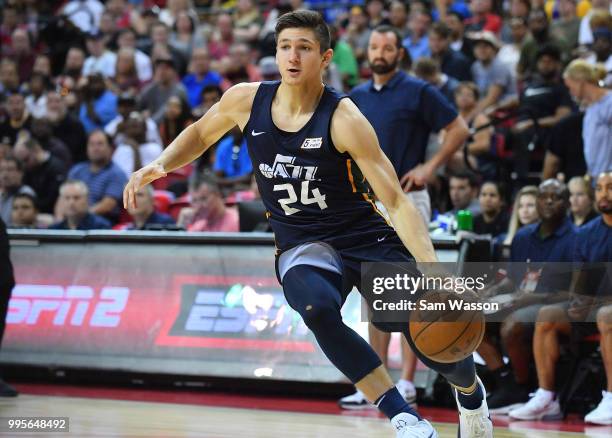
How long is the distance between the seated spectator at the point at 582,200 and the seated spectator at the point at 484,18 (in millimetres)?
6173

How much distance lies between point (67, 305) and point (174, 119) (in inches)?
219

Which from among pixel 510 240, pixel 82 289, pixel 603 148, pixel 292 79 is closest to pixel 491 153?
pixel 603 148

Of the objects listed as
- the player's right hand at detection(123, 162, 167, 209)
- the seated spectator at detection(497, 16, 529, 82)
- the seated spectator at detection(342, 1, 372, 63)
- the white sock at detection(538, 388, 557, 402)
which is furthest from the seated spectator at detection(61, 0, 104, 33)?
the player's right hand at detection(123, 162, 167, 209)

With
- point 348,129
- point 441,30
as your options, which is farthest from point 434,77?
point 348,129

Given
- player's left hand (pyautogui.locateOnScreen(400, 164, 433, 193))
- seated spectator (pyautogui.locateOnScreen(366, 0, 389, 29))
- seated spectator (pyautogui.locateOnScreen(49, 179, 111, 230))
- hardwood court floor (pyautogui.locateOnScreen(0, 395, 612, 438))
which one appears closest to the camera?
hardwood court floor (pyautogui.locateOnScreen(0, 395, 612, 438))

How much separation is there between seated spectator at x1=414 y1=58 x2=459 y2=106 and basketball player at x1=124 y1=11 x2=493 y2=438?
633 cm

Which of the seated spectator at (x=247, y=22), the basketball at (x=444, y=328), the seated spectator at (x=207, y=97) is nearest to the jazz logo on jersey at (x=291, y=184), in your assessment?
the basketball at (x=444, y=328)

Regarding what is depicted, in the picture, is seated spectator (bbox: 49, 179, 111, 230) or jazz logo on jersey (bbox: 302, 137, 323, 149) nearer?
jazz logo on jersey (bbox: 302, 137, 323, 149)

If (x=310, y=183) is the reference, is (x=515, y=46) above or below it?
above

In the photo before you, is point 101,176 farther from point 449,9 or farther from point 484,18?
point 484,18

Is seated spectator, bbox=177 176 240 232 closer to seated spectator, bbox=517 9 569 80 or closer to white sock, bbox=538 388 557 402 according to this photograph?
white sock, bbox=538 388 557 402

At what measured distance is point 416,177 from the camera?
23.6 feet

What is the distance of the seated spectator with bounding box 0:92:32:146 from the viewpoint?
14172 mm

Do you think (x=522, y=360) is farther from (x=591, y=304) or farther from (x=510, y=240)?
(x=510, y=240)
